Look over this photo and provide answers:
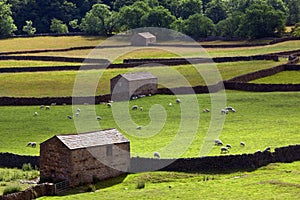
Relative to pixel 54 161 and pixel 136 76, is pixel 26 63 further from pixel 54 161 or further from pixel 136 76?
pixel 54 161

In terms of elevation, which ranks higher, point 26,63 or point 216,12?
point 216,12

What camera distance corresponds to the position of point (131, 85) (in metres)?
75.6

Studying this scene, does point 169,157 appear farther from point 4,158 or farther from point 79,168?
point 4,158

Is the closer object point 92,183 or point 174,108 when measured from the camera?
point 92,183

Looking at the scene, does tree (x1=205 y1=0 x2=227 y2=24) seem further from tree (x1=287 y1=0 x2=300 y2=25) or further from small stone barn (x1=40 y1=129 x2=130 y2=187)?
small stone barn (x1=40 y1=129 x2=130 y2=187)

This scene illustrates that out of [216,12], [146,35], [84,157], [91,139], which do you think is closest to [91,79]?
[91,139]

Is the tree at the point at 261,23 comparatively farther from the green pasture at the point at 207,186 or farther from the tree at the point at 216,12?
the green pasture at the point at 207,186

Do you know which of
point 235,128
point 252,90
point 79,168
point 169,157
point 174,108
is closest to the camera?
point 79,168

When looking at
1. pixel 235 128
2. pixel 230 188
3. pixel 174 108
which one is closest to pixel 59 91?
pixel 174 108

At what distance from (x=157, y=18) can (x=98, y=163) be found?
104276 mm

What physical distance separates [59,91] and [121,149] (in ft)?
111

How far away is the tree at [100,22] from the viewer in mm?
155000

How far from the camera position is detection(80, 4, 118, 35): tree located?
155 meters

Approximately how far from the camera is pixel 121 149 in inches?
1924
